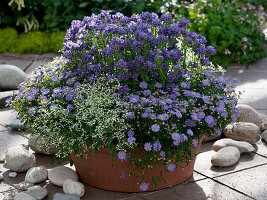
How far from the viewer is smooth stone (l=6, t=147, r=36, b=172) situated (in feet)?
11.4

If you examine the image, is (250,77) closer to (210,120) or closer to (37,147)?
(210,120)

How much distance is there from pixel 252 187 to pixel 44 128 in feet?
5.17

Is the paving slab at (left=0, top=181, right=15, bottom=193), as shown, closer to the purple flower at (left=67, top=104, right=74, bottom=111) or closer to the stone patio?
the stone patio

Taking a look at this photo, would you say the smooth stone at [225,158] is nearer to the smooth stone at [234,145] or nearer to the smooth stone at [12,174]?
the smooth stone at [234,145]

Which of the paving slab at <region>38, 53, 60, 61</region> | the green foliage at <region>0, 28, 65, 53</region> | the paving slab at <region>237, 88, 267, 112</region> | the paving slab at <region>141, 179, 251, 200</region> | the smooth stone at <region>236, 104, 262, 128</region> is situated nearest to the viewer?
the paving slab at <region>141, 179, 251, 200</region>

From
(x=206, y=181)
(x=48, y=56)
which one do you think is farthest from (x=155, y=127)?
(x=48, y=56)

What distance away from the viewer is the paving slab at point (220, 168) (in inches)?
137

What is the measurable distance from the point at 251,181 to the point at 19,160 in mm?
1809

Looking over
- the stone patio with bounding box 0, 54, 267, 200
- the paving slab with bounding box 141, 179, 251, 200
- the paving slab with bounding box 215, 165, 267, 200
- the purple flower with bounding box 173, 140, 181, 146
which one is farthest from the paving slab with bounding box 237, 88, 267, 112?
the purple flower with bounding box 173, 140, 181, 146

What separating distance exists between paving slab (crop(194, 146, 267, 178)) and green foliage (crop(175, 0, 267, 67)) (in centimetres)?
277

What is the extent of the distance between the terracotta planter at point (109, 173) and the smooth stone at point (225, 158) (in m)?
0.34

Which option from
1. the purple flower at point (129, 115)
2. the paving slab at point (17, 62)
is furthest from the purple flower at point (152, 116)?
the paving slab at point (17, 62)

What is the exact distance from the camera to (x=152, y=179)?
9.93 feet

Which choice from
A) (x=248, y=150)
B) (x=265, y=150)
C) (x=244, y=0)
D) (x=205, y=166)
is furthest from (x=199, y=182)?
(x=244, y=0)
